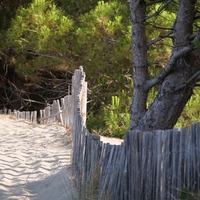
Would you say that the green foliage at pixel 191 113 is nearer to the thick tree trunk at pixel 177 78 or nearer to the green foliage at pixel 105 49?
the green foliage at pixel 105 49

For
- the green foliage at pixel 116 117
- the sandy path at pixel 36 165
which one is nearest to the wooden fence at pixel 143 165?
the sandy path at pixel 36 165

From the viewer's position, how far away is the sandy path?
550cm

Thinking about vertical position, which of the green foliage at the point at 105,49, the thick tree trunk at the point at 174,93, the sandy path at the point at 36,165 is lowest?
the sandy path at the point at 36,165

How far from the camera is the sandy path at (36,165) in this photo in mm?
5504

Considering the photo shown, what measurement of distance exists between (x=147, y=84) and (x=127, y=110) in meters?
5.55

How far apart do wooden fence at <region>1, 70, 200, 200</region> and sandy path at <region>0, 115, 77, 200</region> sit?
37 cm

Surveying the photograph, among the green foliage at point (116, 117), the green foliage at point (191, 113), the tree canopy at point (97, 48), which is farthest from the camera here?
the tree canopy at point (97, 48)

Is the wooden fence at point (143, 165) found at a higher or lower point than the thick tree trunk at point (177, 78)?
lower

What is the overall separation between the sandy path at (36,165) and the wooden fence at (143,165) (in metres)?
0.37

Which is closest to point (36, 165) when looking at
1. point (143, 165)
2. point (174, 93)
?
point (174, 93)

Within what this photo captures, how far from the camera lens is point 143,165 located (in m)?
4.21

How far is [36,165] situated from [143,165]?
8.69 ft

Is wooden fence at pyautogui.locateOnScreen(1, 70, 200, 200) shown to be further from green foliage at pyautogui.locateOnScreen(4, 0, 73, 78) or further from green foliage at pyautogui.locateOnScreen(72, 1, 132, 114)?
green foliage at pyautogui.locateOnScreen(4, 0, 73, 78)

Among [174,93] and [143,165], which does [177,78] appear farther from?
[143,165]
